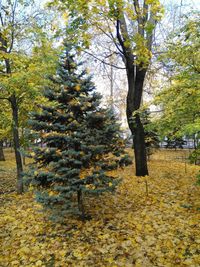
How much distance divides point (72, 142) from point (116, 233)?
6.61 ft

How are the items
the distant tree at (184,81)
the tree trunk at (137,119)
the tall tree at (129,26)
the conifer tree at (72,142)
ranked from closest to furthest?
the distant tree at (184,81), the conifer tree at (72,142), the tall tree at (129,26), the tree trunk at (137,119)

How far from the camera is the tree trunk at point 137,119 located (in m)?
7.95

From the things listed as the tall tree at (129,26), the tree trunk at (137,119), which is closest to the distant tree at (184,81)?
the tall tree at (129,26)

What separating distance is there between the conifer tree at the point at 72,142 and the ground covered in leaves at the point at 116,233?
55 centimetres

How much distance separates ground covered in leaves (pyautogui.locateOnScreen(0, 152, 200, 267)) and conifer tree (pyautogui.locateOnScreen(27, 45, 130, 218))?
0.55 metres

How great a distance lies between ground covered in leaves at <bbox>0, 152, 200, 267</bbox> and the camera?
352 centimetres

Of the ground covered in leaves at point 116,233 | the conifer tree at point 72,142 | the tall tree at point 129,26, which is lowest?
the ground covered in leaves at point 116,233

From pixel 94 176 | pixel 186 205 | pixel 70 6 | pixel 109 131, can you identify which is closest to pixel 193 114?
pixel 109 131

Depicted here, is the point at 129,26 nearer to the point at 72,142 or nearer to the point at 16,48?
the point at 16,48

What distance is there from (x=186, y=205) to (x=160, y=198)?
779 millimetres

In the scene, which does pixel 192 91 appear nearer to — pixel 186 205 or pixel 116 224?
pixel 186 205

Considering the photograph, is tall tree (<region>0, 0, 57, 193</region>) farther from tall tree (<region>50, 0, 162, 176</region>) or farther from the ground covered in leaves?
the ground covered in leaves

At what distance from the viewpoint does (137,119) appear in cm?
796

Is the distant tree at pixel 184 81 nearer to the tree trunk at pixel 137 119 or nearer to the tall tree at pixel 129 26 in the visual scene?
the tall tree at pixel 129 26
